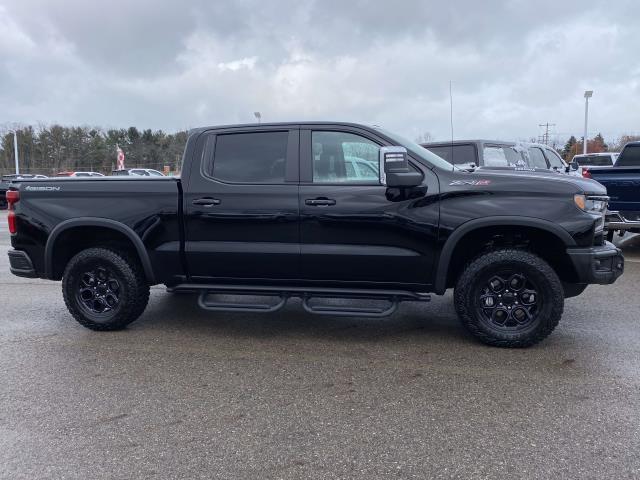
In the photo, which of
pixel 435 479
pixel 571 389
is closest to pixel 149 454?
pixel 435 479

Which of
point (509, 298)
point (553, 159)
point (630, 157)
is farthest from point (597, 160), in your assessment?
point (509, 298)

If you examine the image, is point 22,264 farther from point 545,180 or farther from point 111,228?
point 545,180

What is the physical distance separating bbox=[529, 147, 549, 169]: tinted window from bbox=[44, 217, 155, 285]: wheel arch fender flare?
8.61 m

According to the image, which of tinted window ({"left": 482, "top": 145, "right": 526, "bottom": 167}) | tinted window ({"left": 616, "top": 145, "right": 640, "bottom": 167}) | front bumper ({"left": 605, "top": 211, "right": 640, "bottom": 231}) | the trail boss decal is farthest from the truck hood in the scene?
tinted window ({"left": 616, "top": 145, "right": 640, "bottom": 167})

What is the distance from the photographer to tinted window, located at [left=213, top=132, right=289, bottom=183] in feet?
15.8

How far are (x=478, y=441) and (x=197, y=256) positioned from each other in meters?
2.89

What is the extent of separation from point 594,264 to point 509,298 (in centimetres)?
71

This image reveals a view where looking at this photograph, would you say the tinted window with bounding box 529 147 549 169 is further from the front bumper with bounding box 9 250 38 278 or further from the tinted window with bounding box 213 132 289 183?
the front bumper with bounding box 9 250 38 278

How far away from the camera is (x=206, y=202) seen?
4805mm

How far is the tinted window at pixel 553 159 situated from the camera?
11.9 metres

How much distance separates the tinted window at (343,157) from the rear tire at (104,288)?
2.00 meters

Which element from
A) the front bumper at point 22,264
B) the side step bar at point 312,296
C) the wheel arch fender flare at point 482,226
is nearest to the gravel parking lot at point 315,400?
the side step bar at point 312,296

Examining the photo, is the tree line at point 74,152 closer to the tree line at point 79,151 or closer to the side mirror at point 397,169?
the tree line at point 79,151

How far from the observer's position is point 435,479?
8.91 feet
